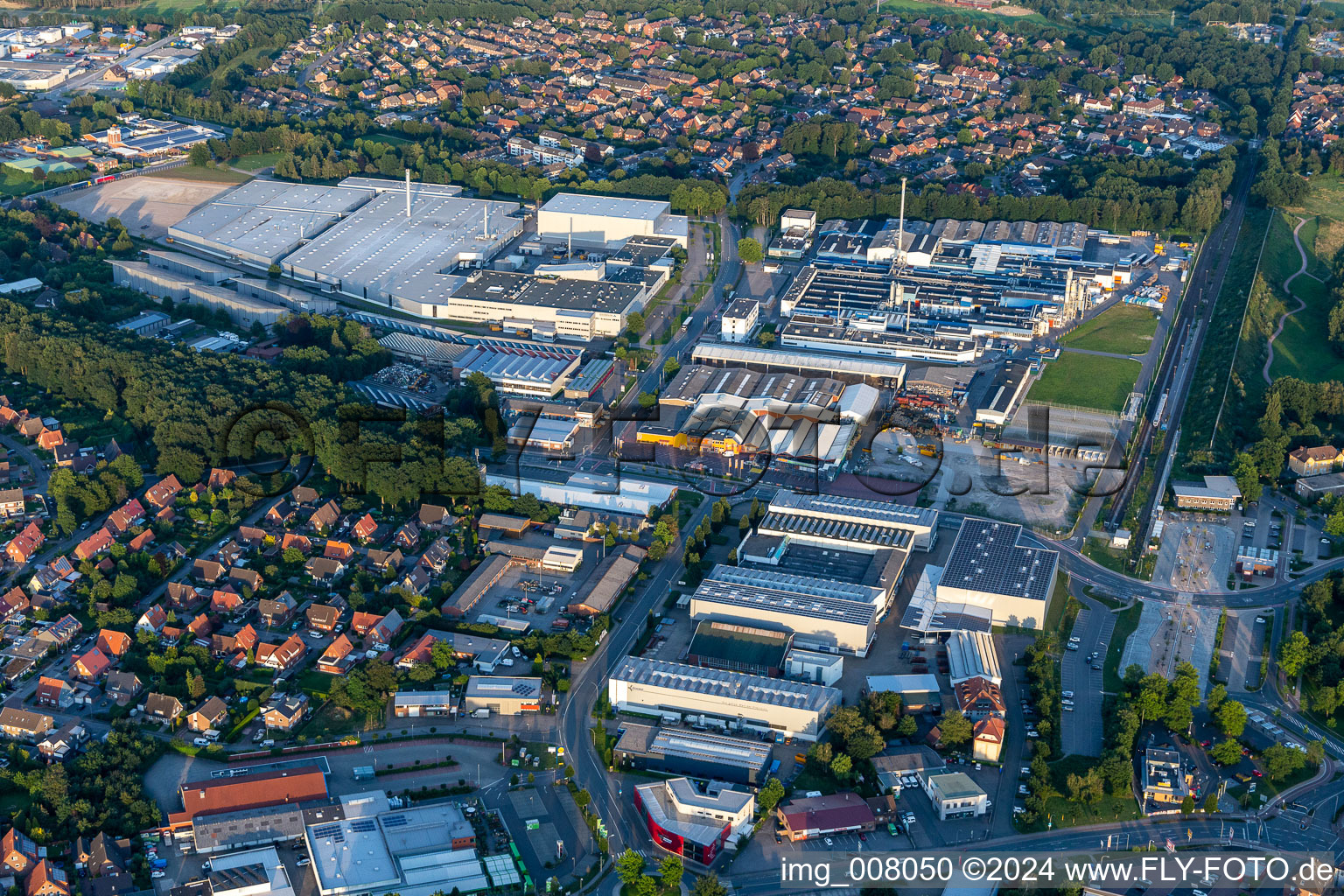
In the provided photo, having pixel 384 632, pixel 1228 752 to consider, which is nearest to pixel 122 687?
pixel 384 632

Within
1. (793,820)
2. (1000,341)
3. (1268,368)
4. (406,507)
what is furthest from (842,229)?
(793,820)

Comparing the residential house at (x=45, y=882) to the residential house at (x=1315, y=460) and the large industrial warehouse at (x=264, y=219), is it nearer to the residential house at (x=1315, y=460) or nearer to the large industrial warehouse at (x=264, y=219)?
the large industrial warehouse at (x=264, y=219)

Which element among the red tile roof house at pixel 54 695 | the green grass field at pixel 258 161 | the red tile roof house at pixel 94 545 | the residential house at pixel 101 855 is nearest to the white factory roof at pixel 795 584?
the residential house at pixel 101 855

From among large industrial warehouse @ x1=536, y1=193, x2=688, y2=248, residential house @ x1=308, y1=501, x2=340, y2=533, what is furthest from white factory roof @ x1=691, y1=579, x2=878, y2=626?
large industrial warehouse @ x1=536, y1=193, x2=688, y2=248

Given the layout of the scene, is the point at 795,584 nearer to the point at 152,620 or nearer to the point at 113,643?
the point at 152,620

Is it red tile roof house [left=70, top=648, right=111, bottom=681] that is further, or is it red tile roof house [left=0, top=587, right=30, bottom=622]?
red tile roof house [left=0, top=587, right=30, bottom=622]

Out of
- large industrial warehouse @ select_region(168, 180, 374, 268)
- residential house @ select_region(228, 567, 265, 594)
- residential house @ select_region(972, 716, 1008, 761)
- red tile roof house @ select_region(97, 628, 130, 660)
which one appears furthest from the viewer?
large industrial warehouse @ select_region(168, 180, 374, 268)

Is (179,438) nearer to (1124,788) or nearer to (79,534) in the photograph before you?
(79,534)

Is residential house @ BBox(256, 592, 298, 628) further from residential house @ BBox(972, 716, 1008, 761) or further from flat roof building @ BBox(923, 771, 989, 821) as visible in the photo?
residential house @ BBox(972, 716, 1008, 761)
